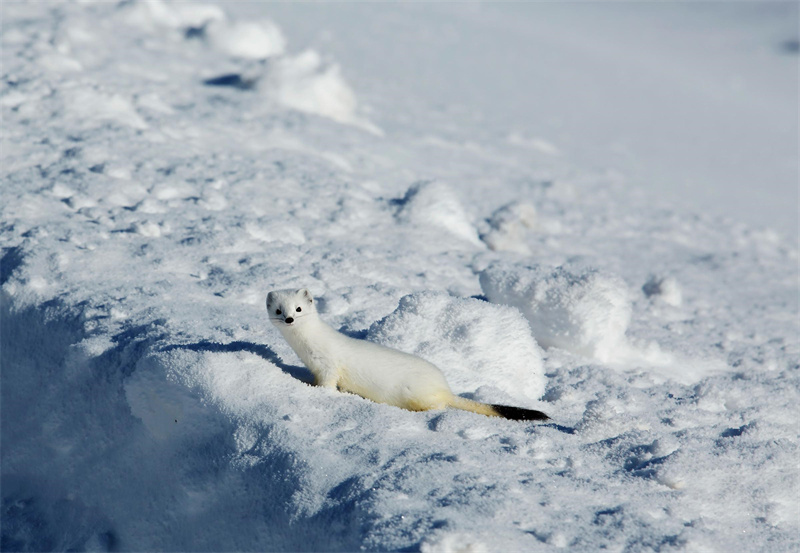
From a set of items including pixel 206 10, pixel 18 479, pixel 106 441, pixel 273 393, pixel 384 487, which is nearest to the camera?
pixel 384 487

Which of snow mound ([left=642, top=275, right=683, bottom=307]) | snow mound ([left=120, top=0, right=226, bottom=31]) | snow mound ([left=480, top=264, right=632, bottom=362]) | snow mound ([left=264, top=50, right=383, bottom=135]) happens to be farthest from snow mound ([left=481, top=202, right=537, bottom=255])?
snow mound ([left=120, top=0, right=226, bottom=31])

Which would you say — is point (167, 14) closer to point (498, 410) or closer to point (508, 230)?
point (508, 230)

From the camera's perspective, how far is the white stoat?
2.33m

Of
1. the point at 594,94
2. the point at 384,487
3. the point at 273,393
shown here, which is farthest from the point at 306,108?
the point at 594,94

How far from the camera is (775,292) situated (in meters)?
4.61

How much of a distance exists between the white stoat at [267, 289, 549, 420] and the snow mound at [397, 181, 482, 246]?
6.47ft

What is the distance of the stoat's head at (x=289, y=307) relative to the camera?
233 centimetres

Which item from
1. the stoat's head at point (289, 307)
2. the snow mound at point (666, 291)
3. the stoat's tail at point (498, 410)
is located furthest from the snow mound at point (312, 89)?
the stoat's tail at point (498, 410)

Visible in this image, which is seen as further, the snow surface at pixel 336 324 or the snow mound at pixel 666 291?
the snow mound at pixel 666 291

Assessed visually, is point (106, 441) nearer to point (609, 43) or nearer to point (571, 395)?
point (571, 395)

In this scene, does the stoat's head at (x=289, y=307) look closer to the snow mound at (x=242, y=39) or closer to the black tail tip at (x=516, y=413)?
the black tail tip at (x=516, y=413)

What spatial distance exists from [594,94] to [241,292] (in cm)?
790

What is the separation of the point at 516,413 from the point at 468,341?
473 mm

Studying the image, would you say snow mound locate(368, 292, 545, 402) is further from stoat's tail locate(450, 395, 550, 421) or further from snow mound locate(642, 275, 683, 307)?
snow mound locate(642, 275, 683, 307)
